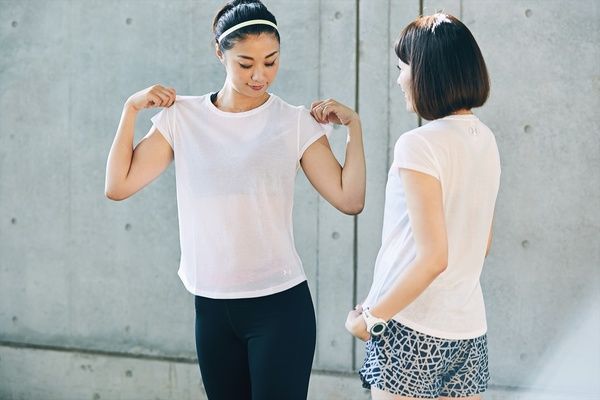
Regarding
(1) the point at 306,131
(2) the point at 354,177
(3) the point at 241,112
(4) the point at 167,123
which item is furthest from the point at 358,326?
(4) the point at 167,123

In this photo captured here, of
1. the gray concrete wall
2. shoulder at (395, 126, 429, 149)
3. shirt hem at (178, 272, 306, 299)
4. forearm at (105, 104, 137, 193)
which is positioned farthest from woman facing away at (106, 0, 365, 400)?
the gray concrete wall

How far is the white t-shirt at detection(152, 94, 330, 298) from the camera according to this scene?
8.64ft

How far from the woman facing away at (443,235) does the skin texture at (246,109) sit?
39 cm

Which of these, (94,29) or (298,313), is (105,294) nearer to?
(94,29)

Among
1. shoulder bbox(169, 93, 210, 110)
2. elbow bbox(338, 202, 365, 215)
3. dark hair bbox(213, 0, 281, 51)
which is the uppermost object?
dark hair bbox(213, 0, 281, 51)

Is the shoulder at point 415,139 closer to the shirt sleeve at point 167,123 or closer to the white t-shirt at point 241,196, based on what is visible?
the white t-shirt at point 241,196

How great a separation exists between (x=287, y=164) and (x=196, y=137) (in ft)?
0.90

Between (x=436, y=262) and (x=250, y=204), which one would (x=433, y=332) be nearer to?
(x=436, y=262)

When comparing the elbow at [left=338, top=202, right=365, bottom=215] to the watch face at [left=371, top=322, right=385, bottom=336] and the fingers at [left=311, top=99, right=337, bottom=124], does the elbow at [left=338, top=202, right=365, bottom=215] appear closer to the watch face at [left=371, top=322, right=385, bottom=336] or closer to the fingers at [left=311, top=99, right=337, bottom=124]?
the fingers at [left=311, top=99, right=337, bottom=124]

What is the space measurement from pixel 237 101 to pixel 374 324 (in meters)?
0.85

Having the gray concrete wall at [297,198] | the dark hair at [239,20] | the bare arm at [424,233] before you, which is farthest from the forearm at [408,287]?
the gray concrete wall at [297,198]

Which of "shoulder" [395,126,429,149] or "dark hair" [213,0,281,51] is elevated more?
"dark hair" [213,0,281,51]

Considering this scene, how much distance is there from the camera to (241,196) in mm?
2629

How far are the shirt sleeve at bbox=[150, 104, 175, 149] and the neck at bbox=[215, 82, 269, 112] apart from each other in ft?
0.46
